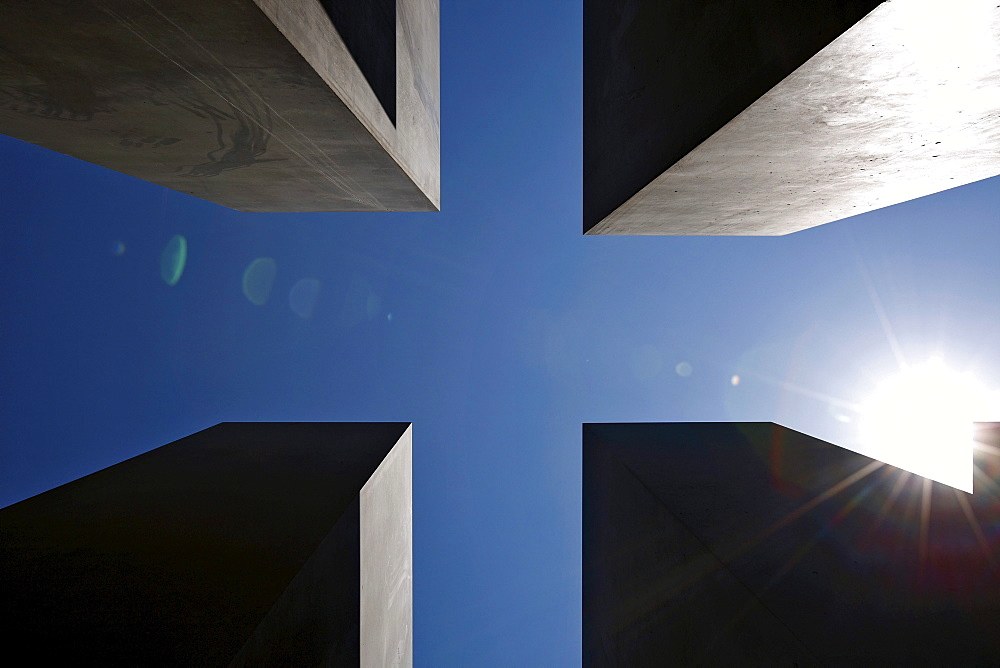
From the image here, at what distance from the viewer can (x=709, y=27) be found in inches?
135

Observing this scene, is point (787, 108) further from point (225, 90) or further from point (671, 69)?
point (225, 90)

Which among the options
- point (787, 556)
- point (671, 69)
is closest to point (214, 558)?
point (787, 556)

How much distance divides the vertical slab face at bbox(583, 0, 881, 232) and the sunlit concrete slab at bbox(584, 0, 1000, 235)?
1 centimetres

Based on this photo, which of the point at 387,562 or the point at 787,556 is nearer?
the point at 787,556

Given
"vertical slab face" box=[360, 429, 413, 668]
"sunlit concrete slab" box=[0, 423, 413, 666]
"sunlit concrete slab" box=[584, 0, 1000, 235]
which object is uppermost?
"sunlit concrete slab" box=[584, 0, 1000, 235]

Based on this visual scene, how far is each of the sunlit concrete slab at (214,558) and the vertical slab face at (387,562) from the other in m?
0.03

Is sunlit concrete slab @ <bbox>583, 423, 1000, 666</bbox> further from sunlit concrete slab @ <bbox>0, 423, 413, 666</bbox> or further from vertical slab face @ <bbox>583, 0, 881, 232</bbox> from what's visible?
vertical slab face @ <bbox>583, 0, 881, 232</bbox>

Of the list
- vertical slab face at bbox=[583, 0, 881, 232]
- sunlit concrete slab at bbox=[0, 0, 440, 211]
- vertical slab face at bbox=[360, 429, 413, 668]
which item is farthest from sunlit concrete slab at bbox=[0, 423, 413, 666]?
vertical slab face at bbox=[583, 0, 881, 232]

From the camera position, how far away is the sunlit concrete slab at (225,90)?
8.92 feet

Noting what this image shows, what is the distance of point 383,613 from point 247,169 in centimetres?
544

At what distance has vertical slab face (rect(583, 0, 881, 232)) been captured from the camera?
2.67m

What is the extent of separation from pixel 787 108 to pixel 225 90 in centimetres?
403

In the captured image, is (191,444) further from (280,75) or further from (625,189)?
(625,189)

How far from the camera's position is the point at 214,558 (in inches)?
118
